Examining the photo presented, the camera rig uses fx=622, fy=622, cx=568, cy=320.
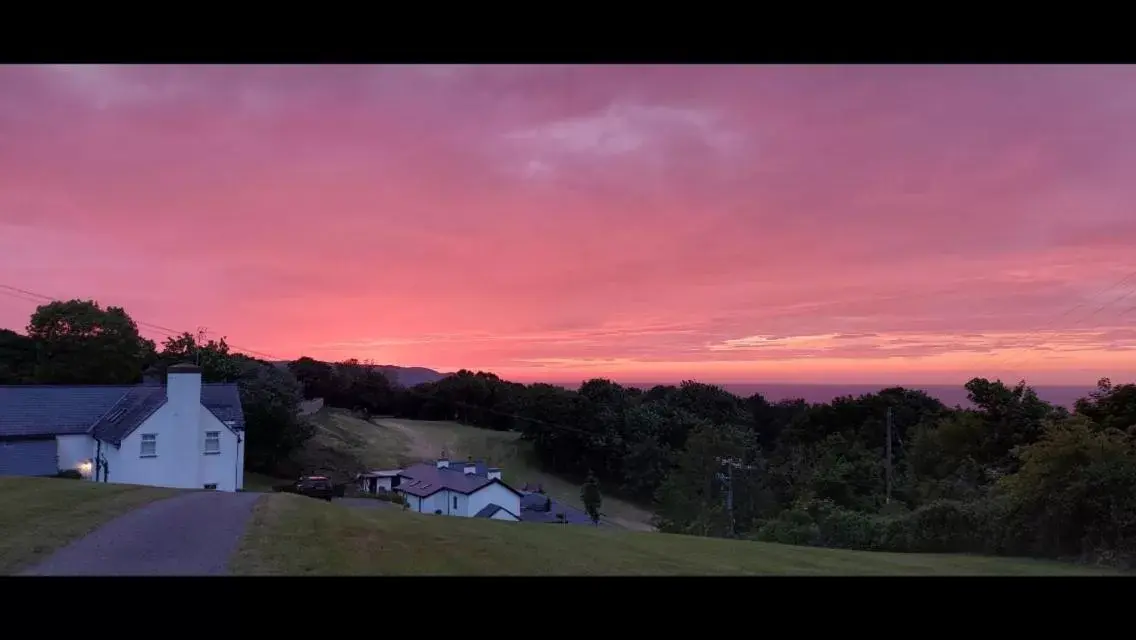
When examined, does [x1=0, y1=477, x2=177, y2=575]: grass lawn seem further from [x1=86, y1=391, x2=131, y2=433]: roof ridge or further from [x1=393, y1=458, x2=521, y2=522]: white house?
[x1=393, y1=458, x2=521, y2=522]: white house

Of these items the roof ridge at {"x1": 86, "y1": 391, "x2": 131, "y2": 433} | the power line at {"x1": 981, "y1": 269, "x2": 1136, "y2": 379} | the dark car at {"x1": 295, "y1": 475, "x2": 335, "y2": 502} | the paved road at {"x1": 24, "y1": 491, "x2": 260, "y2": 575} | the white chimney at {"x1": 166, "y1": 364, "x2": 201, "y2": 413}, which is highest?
the power line at {"x1": 981, "y1": 269, "x2": 1136, "y2": 379}

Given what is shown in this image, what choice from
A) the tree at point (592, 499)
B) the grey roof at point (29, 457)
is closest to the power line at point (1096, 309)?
the tree at point (592, 499)

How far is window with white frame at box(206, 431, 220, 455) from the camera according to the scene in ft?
36.2

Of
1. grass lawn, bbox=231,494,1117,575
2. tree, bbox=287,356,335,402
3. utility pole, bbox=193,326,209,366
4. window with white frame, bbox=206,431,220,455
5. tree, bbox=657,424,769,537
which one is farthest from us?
tree, bbox=287,356,335,402

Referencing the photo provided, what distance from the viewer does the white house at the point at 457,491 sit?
46.8ft

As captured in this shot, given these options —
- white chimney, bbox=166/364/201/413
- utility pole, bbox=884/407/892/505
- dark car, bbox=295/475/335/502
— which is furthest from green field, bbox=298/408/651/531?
utility pole, bbox=884/407/892/505

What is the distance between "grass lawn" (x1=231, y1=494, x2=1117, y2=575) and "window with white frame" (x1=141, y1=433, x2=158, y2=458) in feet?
15.8

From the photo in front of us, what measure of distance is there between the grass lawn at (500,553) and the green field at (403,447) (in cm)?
863

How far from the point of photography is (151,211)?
5512 mm

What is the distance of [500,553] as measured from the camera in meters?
4.95

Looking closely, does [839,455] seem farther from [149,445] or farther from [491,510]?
[149,445]

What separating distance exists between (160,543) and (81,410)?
7.81 m

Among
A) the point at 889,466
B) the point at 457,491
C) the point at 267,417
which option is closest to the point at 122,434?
the point at 267,417
